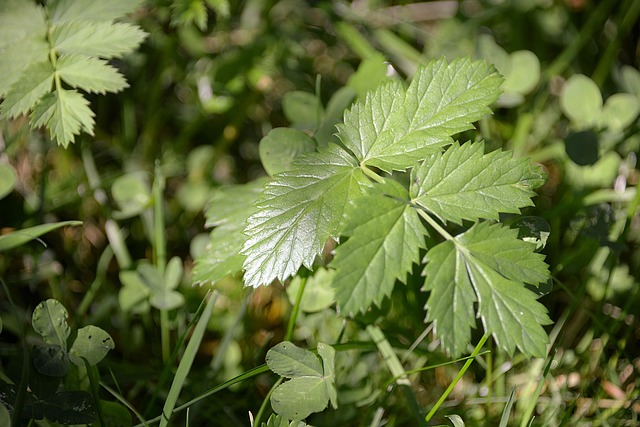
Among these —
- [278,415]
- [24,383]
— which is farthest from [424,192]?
[24,383]

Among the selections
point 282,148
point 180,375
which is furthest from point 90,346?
point 282,148

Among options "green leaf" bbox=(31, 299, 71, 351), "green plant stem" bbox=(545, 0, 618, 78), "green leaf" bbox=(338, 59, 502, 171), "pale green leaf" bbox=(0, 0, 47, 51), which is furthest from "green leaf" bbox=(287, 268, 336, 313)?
"green plant stem" bbox=(545, 0, 618, 78)

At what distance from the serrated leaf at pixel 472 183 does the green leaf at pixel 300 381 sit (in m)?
0.41

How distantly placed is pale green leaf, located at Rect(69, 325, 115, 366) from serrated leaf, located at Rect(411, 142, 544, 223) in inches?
30.5

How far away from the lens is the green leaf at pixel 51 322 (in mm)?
1378

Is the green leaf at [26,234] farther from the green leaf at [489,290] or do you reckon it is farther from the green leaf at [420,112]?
the green leaf at [489,290]

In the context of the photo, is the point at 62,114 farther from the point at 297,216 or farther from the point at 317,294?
the point at 317,294

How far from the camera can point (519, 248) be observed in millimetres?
1222

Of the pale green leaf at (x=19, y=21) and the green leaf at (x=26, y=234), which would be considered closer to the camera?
the green leaf at (x=26, y=234)

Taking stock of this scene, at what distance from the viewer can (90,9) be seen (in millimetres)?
1702

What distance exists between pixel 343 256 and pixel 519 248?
360 millimetres

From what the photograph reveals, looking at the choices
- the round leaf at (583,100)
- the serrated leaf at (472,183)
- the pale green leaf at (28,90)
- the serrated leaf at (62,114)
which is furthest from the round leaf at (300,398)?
the round leaf at (583,100)

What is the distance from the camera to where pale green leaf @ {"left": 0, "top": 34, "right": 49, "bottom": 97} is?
1571 mm

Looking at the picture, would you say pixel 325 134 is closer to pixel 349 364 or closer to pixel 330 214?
pixel 330 214
